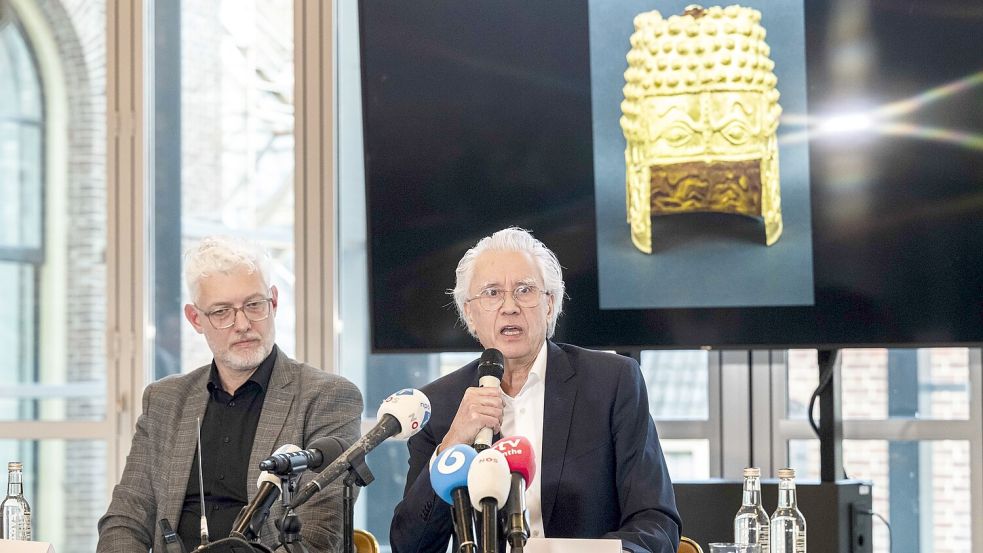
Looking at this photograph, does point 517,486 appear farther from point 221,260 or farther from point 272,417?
point 221,260

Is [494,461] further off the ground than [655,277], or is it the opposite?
[655,277]

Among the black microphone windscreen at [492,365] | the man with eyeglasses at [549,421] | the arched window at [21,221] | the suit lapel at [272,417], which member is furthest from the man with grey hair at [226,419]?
the arched window at [21,221]

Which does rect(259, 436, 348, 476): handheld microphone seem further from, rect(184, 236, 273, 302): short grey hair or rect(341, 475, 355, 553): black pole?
rect(184, 236, 273, 302): short grey hair

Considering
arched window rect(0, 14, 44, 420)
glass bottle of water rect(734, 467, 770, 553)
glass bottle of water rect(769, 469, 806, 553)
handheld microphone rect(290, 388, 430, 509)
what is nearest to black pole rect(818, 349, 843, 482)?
glass bottle of water rect(734, 467, 770, 553)

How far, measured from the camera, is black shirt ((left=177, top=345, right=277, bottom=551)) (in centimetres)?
302

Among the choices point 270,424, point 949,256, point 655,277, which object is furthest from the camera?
point 655,277

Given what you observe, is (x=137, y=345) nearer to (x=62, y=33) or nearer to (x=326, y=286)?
(x=326, y=286)

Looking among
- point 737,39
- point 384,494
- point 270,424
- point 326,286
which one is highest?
point 737,39

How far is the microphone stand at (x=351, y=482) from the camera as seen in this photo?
1.94 m

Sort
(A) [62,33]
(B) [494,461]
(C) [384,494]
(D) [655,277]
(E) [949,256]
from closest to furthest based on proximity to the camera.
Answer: (B) [494,461] < (E) [949,256] < (D) [655,277] < (C) [384,494] < (A) [62,33]

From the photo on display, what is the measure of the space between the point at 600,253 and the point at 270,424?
4.40 feet

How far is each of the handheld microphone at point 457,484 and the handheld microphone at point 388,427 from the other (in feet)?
0.61

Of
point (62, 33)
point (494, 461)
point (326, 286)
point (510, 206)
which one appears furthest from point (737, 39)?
point (62, 33)

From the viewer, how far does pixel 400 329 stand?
158 inches
